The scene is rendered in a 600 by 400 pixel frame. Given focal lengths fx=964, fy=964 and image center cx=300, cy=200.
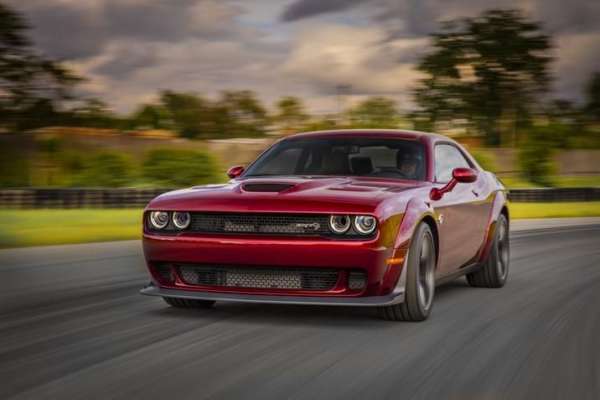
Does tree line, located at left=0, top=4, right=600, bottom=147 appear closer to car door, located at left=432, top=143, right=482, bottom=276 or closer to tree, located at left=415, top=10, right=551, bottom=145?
tree, located at left=415, top=10, right=551, bottom=145

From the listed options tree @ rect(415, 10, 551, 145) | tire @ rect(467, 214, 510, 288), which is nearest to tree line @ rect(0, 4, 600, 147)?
tree @ rect(415, 10, 551, 145)

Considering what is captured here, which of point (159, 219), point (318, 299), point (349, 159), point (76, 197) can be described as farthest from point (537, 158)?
point (318, 299)

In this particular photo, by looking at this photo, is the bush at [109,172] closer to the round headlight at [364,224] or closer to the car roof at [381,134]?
the car roof at [381,134]

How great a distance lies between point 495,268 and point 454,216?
163 centimetres

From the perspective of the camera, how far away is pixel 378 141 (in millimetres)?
7766

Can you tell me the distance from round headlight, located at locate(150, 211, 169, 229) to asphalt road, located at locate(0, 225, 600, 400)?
0.63 m

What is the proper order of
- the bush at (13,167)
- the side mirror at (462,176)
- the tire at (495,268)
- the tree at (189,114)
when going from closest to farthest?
the side mirror at (462,176), the tire at (495,268), the bush at (13,167), the tree at (189,114)

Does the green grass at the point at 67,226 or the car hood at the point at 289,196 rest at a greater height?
the car hood at the point at 289,196

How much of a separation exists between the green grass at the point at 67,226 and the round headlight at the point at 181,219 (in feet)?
25.9

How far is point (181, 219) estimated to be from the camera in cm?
649

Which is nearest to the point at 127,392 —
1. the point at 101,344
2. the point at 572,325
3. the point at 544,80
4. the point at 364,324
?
the point at 101,344

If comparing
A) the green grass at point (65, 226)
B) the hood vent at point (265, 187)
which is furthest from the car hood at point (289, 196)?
the green grass at point (65, 226)

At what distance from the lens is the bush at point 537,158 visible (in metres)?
44.2

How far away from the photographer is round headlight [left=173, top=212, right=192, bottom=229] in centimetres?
643
